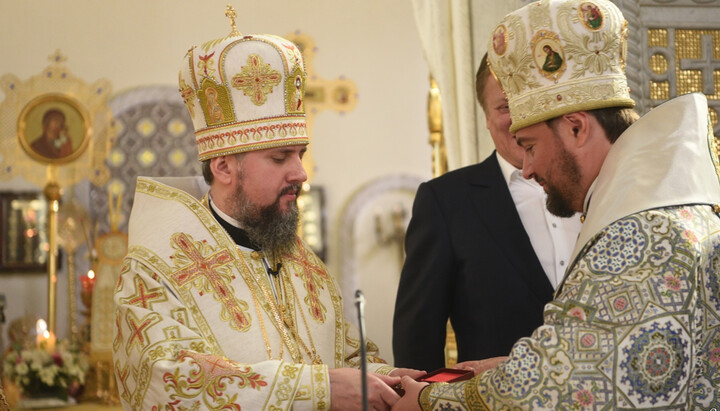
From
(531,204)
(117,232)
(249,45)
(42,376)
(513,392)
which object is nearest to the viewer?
(513,392)

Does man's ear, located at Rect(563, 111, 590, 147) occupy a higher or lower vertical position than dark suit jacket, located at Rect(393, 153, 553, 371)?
higher

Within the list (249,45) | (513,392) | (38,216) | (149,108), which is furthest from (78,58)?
(513,392)

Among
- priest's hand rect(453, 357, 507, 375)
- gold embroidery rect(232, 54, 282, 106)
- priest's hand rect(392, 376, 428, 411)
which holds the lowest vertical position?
priest's hand rect(392, 376, 428, 411)

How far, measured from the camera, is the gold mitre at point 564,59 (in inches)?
109

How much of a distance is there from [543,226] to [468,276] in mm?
345

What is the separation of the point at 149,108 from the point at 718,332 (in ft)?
29.1

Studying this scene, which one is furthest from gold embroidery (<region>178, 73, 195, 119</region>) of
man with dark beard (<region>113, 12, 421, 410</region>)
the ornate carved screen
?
the ornate carved screen

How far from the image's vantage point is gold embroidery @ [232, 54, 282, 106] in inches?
129

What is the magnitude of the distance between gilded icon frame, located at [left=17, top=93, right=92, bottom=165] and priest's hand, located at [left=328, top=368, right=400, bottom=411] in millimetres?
8103

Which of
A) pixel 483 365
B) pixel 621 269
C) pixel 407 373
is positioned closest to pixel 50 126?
pixel 407 373

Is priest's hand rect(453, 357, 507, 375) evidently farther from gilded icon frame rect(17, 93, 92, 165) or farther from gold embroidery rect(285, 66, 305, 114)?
A: gilded icon frame rect(17, 93, 92, 165)

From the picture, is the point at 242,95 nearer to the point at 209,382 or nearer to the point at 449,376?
the point at 209,382

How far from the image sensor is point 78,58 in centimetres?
1053

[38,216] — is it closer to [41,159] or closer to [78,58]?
[41,159]
